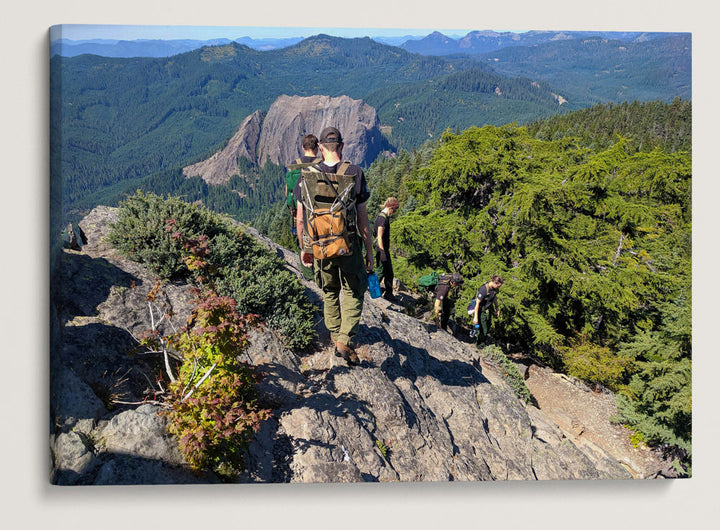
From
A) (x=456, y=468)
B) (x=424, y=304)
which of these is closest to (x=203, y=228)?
(x=456, y=468)

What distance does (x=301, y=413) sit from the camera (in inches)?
168

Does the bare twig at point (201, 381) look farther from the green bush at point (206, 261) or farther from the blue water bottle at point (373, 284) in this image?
the blue water bottle at point (373, 284)

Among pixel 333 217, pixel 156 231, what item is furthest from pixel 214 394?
pixel 156 231

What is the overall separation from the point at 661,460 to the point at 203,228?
7459mm

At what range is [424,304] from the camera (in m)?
11.0

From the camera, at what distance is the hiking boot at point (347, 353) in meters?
4.61

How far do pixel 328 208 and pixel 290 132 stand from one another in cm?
19110

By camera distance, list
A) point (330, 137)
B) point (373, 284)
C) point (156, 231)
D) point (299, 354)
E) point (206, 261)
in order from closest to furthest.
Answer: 1. point (330, 137)
2. point (373, 284)
3. point (206, 261)
4. point (299, 354)
5. point (156, 231)

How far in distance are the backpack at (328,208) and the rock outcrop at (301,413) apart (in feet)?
5.79

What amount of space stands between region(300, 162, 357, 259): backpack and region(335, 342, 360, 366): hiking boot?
A: 1.29 m

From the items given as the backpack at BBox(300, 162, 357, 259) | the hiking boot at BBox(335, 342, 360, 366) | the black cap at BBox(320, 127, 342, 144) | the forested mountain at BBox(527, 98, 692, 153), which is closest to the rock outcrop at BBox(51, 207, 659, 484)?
the hiking boot at BBox(335, 342, 360, 366)

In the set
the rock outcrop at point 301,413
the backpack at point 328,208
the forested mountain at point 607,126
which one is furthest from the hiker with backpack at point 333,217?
the forested mountain at point 607,126

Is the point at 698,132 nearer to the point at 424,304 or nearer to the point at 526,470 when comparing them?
the point at 526,470

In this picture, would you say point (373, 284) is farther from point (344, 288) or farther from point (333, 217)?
point (333, 217)
